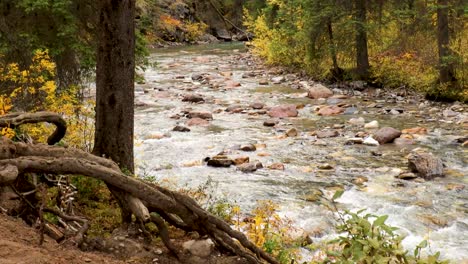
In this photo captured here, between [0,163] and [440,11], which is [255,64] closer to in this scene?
[440,11]

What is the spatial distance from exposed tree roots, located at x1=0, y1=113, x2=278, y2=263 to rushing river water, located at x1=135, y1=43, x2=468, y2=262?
328 centimetres

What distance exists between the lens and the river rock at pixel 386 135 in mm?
12180

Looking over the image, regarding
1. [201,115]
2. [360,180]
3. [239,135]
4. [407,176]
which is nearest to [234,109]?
[201,115]

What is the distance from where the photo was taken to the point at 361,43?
20047mm

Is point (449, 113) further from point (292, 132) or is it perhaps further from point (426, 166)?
point (426, 166)

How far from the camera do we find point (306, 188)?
9156 mm

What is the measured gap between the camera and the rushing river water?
25.5 ft

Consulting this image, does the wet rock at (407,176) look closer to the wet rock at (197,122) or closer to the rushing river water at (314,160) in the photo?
the rushing river water at (314,160)

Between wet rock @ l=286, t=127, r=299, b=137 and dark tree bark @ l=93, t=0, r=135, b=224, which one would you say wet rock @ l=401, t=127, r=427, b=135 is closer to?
wet rock @ l=286, t=127, r=299, b=137

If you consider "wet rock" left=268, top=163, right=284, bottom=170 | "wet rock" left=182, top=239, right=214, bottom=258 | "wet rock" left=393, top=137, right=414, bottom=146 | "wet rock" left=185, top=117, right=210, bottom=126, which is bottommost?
"wet rock" left=393, top=137, right=414, bottom=146

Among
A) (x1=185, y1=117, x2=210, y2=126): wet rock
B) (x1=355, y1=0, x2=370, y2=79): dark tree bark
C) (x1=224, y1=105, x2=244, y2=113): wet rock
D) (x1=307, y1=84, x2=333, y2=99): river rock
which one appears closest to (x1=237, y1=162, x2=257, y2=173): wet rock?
(x1=185, y1=117, x2=210, y2=126): wet rock

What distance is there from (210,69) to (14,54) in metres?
17.9

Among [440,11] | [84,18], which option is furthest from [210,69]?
[84,18]

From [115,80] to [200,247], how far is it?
2.70 m
